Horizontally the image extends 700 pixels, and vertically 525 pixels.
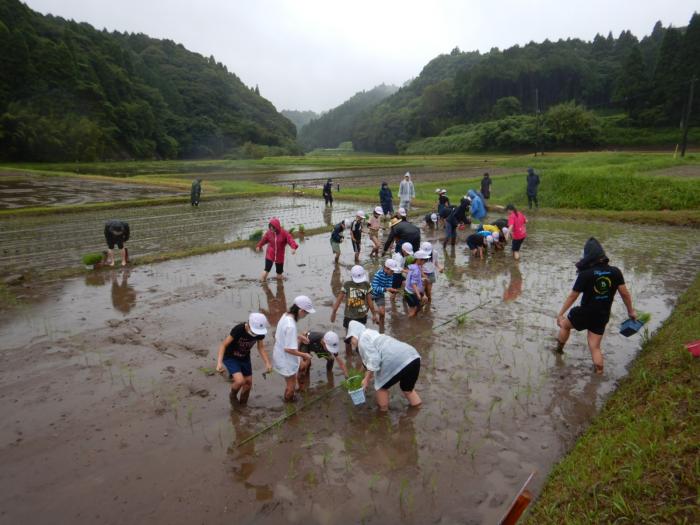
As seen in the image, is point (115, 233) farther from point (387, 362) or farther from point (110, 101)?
point (110, 101)

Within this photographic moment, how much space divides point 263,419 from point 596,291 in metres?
4.51

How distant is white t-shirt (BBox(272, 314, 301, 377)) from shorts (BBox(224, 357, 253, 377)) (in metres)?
0.37

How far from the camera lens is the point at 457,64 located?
14925cm

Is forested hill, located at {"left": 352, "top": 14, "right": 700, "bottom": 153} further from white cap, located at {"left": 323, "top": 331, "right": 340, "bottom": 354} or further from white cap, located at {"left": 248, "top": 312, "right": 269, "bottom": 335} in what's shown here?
white cap, located at {"left": 248, "top": 312, "right": 269, "bottom": 335}

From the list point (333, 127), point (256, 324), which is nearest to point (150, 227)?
point (256, 324)

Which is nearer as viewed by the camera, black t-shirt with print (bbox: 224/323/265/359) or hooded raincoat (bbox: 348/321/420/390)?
hooded raincoat (bbox: 348/321/420/390)

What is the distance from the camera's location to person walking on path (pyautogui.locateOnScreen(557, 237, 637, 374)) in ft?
20.4

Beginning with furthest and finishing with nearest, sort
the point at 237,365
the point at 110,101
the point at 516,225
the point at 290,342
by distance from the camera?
the point at 110,101
the point at 516,225
the point at 237,365
the point at 290,342

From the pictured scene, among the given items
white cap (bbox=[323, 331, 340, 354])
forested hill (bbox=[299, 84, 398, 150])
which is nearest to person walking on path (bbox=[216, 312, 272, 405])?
white cap (bbox=[323, 331, 340, 354])

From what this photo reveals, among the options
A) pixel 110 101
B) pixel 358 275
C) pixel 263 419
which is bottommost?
pixel 263 419

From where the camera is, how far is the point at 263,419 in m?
5.58

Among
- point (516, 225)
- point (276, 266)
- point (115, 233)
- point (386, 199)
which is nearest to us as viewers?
point (276, 266)

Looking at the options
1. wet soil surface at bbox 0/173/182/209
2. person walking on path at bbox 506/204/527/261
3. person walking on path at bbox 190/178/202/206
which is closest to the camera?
person walking on path at bbox 506/204/527/261

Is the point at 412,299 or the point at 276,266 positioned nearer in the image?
the point at 412,299
